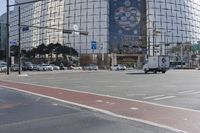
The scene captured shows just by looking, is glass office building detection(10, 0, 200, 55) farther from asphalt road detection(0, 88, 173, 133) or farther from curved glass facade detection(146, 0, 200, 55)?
asphalt road detection(0, 88, 173, 133)

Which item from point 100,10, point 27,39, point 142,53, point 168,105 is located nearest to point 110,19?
point 100,10

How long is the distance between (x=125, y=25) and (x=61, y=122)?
12922cm

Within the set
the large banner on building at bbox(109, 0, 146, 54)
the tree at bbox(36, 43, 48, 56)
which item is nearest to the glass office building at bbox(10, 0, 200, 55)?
the large banner on building at bbox(109, 0, 146, 54)

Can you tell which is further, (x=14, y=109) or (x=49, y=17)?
(x=49, y=17)

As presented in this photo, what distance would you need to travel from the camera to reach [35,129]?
10.6 m

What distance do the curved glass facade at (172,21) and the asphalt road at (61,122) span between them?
127691 millimetres

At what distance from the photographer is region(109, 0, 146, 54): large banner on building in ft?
457

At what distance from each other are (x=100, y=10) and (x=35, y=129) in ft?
441

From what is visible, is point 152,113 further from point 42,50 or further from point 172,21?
point 172,21

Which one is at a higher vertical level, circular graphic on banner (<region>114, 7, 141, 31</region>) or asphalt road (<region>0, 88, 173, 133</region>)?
circular graphic on banner (<region>114, 7, 141, 31</region>)

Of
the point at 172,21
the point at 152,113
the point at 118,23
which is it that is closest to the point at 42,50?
the point at 118,23

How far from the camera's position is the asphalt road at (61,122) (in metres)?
10.5

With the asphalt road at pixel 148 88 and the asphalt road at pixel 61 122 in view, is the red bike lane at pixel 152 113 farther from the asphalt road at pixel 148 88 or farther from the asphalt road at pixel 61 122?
the asphalt road at pixel 148 88

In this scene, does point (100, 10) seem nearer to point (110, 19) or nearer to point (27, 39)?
point (110, 19)
